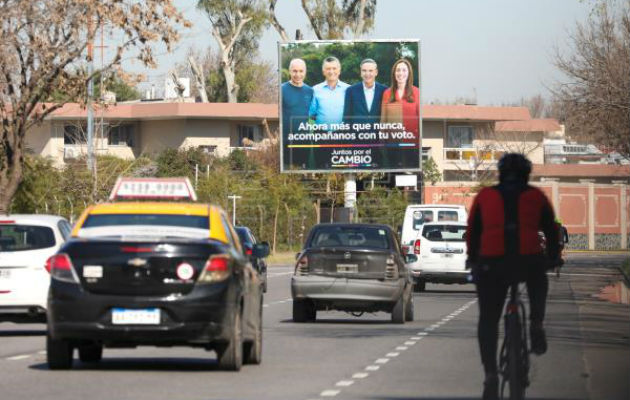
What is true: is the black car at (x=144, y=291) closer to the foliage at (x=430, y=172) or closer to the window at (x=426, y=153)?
the foliage at (x=430, y=172)

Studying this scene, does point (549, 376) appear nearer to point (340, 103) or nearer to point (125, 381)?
point (125, 381)

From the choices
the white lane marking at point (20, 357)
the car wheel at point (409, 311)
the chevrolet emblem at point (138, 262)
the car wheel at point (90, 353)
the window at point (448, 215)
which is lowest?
the car wheel at point (409, 311)

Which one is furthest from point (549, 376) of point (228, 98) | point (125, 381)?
point (228, 98)

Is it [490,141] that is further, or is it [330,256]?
[490,141]

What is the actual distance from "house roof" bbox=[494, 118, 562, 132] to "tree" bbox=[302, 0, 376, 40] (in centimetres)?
1992

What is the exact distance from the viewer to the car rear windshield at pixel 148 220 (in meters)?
15.5

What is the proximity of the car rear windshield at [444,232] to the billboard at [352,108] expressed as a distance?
1706 centimetres

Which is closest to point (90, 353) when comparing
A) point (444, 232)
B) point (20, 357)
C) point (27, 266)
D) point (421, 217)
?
point (20, 357)

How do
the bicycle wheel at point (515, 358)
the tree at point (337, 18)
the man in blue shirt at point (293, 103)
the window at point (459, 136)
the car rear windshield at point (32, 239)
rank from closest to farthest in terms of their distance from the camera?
1. the bicycle wheel at point (515, 358)
2. the car rear windshield at point (32, 239)
3. the man in blue shirt at point (293, 103)
4. the tree at point (337, 18)
5. the window at point (459, 136)

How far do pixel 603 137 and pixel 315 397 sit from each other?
37.1 meters

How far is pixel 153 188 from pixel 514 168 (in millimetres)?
5973

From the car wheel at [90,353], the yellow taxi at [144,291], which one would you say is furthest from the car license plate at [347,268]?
the yellow taxi at [144,291]

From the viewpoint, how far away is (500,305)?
11.6m

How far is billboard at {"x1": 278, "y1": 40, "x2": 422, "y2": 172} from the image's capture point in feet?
179
